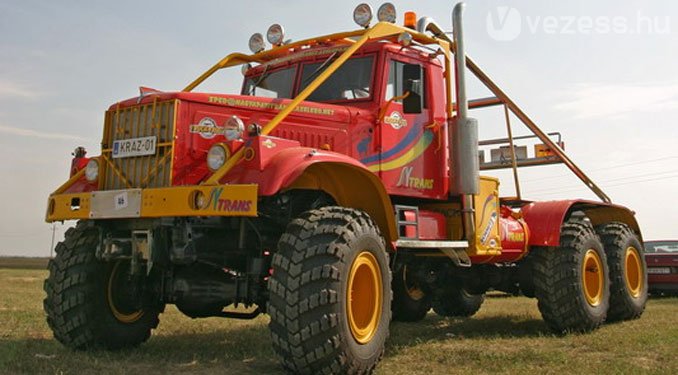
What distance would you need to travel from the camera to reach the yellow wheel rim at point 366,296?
5.65 meters

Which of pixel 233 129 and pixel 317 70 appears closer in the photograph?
pixel 233 129

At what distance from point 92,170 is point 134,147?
23.2 inches

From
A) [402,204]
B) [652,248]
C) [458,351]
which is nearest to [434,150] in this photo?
[402,204]

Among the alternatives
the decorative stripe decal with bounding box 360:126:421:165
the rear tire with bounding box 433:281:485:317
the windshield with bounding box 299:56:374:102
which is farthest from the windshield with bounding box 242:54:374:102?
the rear tire with bounding box 433:281:485:317

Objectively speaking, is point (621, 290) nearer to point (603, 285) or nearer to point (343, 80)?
point (603, 285)

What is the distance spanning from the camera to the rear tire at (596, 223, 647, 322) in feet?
33.3

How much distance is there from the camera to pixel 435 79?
772 cm

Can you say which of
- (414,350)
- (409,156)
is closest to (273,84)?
(409,156)

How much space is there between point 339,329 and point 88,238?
2.91 m

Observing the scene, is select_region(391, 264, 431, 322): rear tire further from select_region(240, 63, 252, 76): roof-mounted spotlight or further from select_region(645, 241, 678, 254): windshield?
select_region(645, 241, 678, 254): windshield

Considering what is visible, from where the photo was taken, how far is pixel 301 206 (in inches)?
249

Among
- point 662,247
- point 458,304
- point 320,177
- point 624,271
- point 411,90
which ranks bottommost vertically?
point 458,304

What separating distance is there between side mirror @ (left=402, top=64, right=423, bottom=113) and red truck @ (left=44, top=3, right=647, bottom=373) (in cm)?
2

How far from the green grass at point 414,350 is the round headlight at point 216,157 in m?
1.86
